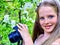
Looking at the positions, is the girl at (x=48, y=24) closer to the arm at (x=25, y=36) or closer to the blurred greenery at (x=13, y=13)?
the arm at (x=25, y=36)

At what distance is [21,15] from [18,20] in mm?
88

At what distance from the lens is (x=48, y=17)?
6.89 feet

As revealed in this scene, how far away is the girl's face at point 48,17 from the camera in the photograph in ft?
6.90

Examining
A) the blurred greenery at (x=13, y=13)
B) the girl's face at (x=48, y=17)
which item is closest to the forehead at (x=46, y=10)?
the girl's face at (x=48, y=17)

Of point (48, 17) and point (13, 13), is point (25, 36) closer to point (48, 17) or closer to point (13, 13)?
point (48, 17)

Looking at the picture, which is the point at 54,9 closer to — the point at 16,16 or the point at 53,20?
the point at 53,20

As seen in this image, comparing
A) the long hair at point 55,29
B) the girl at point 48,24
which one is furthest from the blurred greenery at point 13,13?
the girl at point 48,24

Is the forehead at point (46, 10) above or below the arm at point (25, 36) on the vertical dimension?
above

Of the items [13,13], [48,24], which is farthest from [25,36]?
[13,13]

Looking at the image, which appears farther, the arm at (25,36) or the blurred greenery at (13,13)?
the blurred greenery at (13,13)

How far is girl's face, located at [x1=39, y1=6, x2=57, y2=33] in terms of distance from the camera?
6.90ft

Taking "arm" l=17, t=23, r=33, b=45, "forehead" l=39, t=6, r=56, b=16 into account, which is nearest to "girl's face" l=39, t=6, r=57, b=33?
"forehead" l=39, t=6, r=56, b=16

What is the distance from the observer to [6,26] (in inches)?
121

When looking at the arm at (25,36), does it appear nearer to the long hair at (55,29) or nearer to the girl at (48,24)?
the girl at (48,24)
